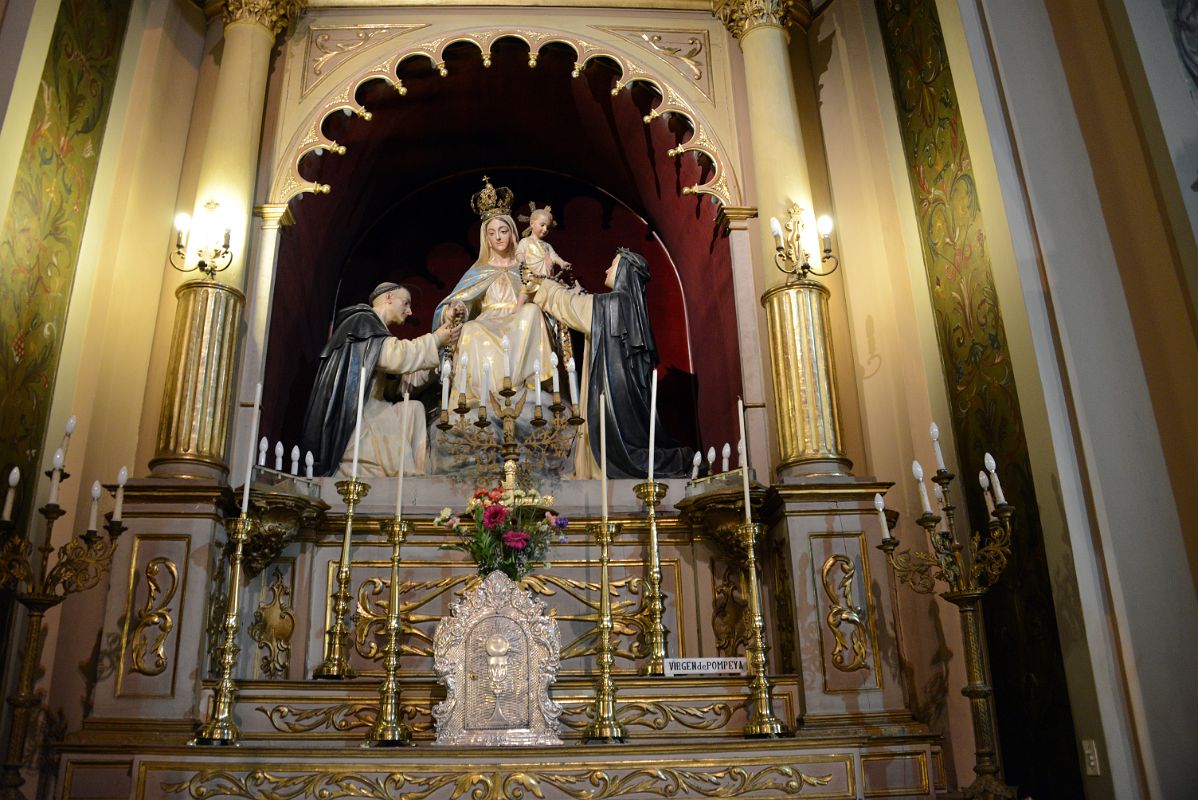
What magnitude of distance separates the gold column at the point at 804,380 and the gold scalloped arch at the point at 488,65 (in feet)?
2.79

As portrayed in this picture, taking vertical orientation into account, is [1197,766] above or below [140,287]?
below

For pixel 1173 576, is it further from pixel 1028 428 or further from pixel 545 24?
pixel 545 24

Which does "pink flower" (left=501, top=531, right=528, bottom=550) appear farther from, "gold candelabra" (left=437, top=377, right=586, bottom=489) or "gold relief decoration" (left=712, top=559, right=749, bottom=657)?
"gold relief decoration" (left=712, top=559, right=749, bottom=657)

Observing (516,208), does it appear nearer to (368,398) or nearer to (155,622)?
(368,398)

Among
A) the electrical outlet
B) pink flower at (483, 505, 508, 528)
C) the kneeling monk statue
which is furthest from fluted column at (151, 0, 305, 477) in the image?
the electrical outlet

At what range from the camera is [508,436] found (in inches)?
191

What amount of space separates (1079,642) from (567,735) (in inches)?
74.3

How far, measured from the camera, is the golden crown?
638cm

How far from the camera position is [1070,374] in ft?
12.8

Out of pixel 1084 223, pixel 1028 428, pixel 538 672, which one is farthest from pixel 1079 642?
pixel 538 672

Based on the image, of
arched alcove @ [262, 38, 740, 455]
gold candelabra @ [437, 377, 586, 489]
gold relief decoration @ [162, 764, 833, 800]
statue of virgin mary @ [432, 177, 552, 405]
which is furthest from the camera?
arched alcove @ [262, 38, 740, 455]

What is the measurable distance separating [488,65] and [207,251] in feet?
6.31

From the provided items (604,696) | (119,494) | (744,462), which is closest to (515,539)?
(604,696)

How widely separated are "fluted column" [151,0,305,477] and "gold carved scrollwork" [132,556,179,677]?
459 millimetres
